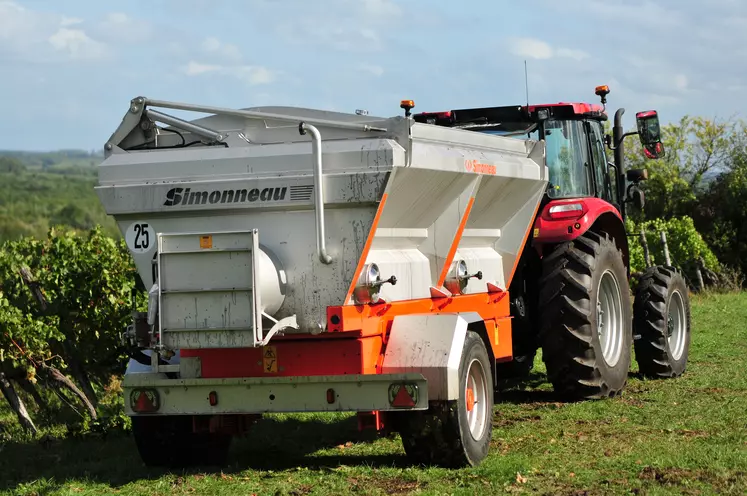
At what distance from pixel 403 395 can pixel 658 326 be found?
5.46 metres

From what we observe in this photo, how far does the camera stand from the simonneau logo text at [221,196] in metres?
7.59

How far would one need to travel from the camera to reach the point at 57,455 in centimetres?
928

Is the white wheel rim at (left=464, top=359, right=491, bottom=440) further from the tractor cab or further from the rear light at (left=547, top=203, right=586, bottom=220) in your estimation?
the tractor cab

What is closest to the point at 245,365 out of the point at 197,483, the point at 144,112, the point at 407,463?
the point at 197,483

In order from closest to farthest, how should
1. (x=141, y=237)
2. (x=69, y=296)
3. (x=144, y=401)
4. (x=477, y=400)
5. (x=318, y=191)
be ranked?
(x=318, y=191) → (x=144, y=401) → (x=141, y=237) → (x=477, y=400) → (x=69, y=296)

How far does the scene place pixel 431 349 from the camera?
25.2ft

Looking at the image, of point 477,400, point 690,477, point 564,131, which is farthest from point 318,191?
point 564,131

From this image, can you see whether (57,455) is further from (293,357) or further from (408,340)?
(408,340)

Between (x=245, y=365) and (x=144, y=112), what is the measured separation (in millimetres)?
2006

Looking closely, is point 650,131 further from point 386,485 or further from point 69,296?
point 69,296

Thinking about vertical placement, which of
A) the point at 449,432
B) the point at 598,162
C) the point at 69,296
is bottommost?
the point at 449,432

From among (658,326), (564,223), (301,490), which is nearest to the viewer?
(301,490)

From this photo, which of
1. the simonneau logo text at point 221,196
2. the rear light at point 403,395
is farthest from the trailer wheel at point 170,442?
the rear light at point 403,395

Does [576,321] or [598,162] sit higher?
[598,162]
